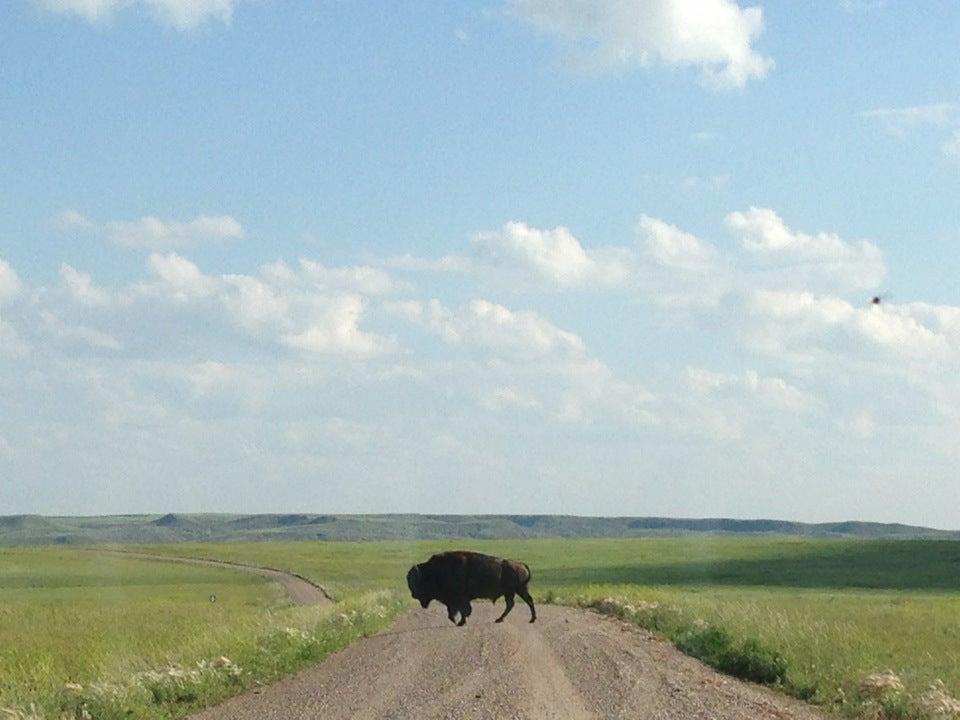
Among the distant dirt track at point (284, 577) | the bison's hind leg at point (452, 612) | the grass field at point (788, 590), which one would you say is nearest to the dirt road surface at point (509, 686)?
the grass field at point (788, 590)

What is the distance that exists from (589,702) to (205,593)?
61697 millimetres

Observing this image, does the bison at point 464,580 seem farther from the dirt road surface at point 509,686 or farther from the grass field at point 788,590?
the dirt road surface at point 509,686

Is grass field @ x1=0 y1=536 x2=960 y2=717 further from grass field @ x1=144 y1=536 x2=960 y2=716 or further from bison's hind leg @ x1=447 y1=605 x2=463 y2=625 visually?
bison's hind leg @ x1=447 y1=605 x2=463 y2=625

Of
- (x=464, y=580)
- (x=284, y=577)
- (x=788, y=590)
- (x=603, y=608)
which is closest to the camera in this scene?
(x=464, y=580)

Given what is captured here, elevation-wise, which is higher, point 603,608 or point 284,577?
point 603,608

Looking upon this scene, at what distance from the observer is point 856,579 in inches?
3691

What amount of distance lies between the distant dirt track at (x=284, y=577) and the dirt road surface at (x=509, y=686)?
93.6ft

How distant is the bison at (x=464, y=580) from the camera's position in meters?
35.3

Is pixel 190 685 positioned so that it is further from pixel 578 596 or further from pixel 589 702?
pixel 578 596

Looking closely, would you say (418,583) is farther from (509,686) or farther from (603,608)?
(509,686)

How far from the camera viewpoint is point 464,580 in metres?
35.3

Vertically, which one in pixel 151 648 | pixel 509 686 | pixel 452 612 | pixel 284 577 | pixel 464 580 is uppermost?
pixel 464 580

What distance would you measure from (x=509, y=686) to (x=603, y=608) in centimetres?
2403

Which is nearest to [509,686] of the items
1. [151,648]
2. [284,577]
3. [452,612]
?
[151,648]
